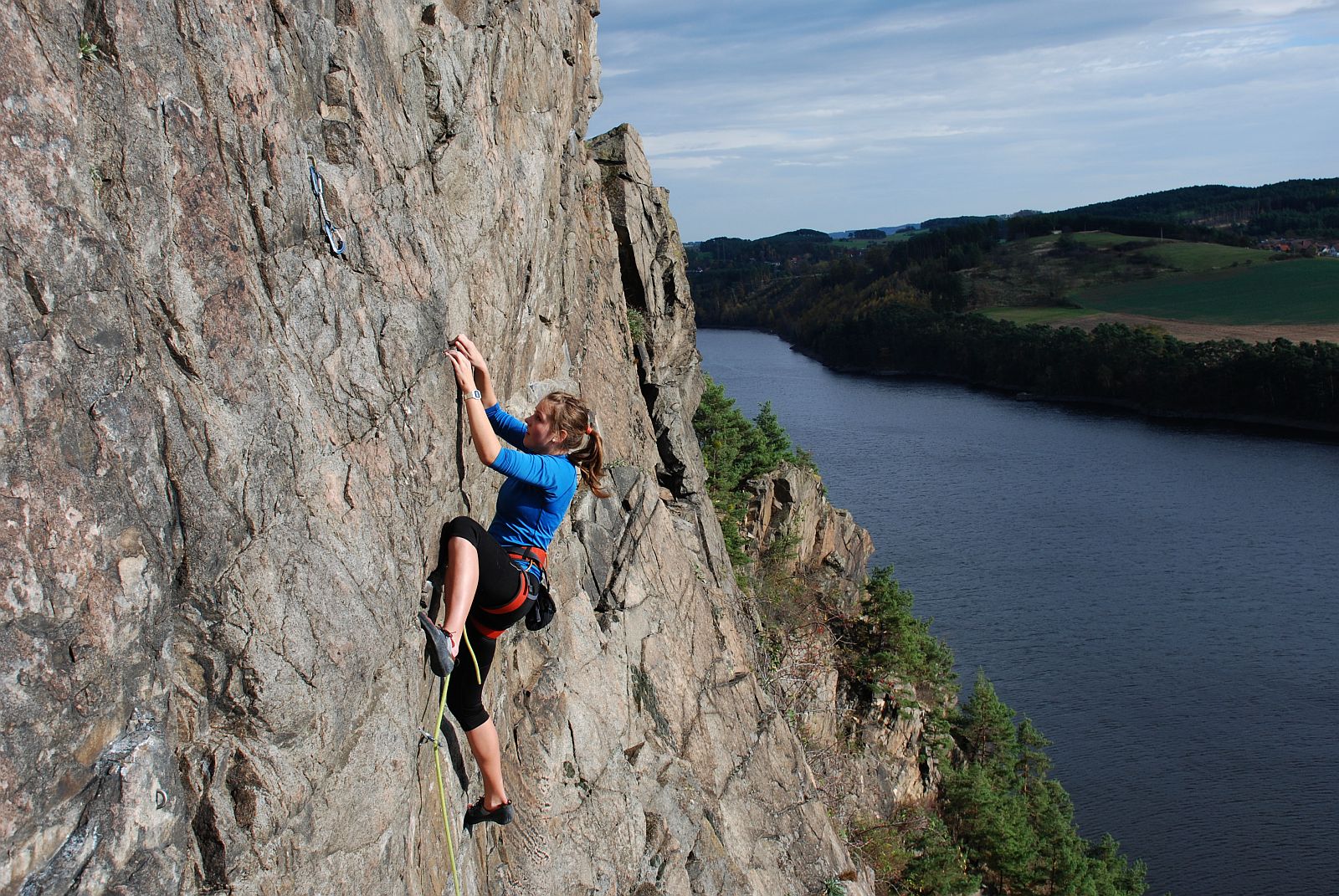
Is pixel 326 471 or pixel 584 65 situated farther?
pixel 584 65

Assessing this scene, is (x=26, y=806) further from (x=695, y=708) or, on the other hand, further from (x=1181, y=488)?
(x=1181, y=488)

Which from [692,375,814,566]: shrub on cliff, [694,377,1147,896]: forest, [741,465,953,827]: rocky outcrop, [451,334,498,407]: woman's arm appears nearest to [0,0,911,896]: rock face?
[451,334,498,407]: woman's arm

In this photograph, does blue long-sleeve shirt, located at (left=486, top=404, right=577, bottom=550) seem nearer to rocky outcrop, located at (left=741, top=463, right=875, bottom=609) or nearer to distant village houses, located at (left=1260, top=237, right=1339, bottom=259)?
rocky outcrop, located at (left=741, top=463, right=875, bottom=609)

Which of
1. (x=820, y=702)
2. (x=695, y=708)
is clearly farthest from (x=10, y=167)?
(x=820, y=702)

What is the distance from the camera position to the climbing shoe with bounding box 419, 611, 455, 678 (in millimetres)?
5895

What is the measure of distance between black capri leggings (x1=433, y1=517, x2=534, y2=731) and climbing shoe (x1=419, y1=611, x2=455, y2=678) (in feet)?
0.74

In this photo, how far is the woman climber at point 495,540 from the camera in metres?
6.12

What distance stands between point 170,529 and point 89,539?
42 centimetres

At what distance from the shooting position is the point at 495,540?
21.5 ft

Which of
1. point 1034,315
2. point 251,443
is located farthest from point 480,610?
point 1034,315

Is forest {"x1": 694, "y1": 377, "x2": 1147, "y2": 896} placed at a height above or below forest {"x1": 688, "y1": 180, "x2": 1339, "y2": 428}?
below

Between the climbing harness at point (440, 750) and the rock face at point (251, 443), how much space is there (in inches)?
3.8

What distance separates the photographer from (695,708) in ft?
39.0

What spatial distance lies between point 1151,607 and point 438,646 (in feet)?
128
